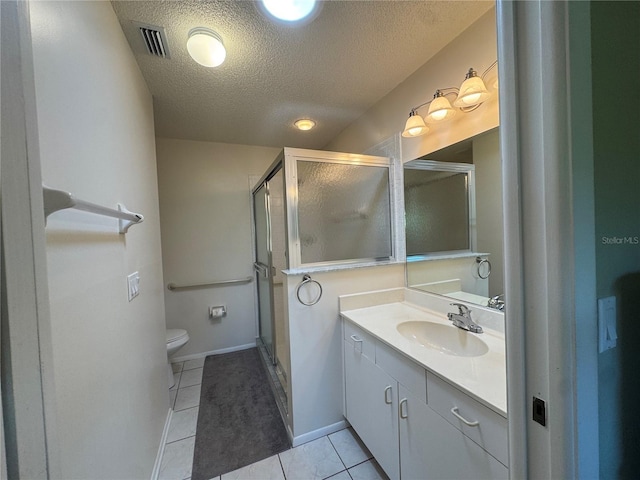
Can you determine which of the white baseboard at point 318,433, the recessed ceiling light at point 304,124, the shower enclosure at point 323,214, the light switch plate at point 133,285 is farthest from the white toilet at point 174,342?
the recessed ceiling light at point 304,124

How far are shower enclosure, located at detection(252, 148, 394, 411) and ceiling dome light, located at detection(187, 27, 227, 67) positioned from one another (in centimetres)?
63

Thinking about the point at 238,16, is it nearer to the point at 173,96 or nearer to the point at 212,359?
the point at 173,96

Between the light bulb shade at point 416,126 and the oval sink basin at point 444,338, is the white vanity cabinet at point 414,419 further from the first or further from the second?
the light bulb shade at point 416,126

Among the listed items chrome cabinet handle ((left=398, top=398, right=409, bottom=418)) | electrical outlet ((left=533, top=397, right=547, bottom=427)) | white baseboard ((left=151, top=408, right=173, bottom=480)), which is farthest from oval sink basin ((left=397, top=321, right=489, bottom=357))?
white baseboard ((left=151, top=408, right=173, bottom=480))

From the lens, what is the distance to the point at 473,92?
3.95 ft

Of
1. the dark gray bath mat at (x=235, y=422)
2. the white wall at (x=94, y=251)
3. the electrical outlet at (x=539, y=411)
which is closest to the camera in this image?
the electrical outlet at (x=539, y=411)

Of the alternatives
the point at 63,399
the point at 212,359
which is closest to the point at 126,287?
the point at 63,399

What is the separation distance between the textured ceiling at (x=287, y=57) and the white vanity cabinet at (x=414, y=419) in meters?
1.74

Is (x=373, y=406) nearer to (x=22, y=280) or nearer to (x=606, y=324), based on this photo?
(x=606, y=324)

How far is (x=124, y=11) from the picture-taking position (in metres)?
1.21

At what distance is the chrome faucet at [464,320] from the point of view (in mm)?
1281

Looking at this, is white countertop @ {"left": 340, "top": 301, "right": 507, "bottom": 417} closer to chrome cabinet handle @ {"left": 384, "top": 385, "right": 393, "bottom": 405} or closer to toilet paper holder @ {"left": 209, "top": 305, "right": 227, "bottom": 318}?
chrome cabinet handle @ {"left": 384, "top": 385, "right": 393, "bottom": 405}

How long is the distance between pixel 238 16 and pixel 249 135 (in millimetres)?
1484

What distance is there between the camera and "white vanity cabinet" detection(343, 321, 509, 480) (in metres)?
0.81
